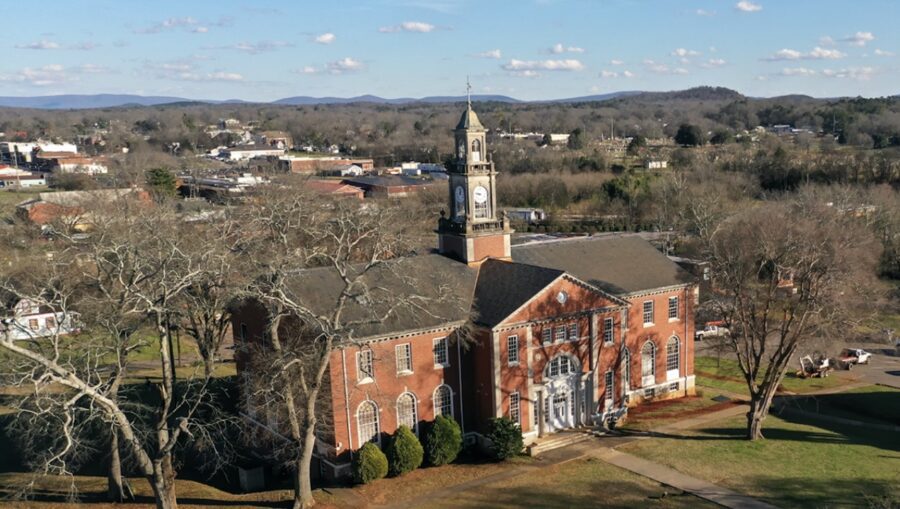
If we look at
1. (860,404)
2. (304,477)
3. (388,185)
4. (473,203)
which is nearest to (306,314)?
(304,477)

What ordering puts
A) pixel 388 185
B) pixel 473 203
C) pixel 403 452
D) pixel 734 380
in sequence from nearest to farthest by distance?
pixel 403 452, pixel 473 203, pixel 734 380, pixel 388 185

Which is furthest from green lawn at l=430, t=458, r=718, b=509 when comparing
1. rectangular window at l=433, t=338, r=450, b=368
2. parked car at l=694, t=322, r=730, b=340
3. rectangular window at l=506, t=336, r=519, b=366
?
parked car at l=694, t=322, r=730, b=340

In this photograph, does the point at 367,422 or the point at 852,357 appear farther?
the point at 852,357

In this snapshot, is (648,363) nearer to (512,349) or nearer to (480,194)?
(512,349)

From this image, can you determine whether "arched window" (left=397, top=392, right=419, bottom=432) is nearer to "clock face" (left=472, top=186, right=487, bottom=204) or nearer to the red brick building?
the red brick building

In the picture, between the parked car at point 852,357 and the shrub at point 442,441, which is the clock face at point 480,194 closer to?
the shrub at point 442,441

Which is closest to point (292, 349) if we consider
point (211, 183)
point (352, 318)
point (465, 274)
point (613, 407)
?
point (352, 318)

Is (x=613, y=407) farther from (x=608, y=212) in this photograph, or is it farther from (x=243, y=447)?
(x=608, y=212)

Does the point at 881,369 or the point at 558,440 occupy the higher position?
the point at 558,440

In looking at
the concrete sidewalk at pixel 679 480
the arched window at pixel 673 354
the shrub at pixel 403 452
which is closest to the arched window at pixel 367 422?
the shrub at pixel 403 452
